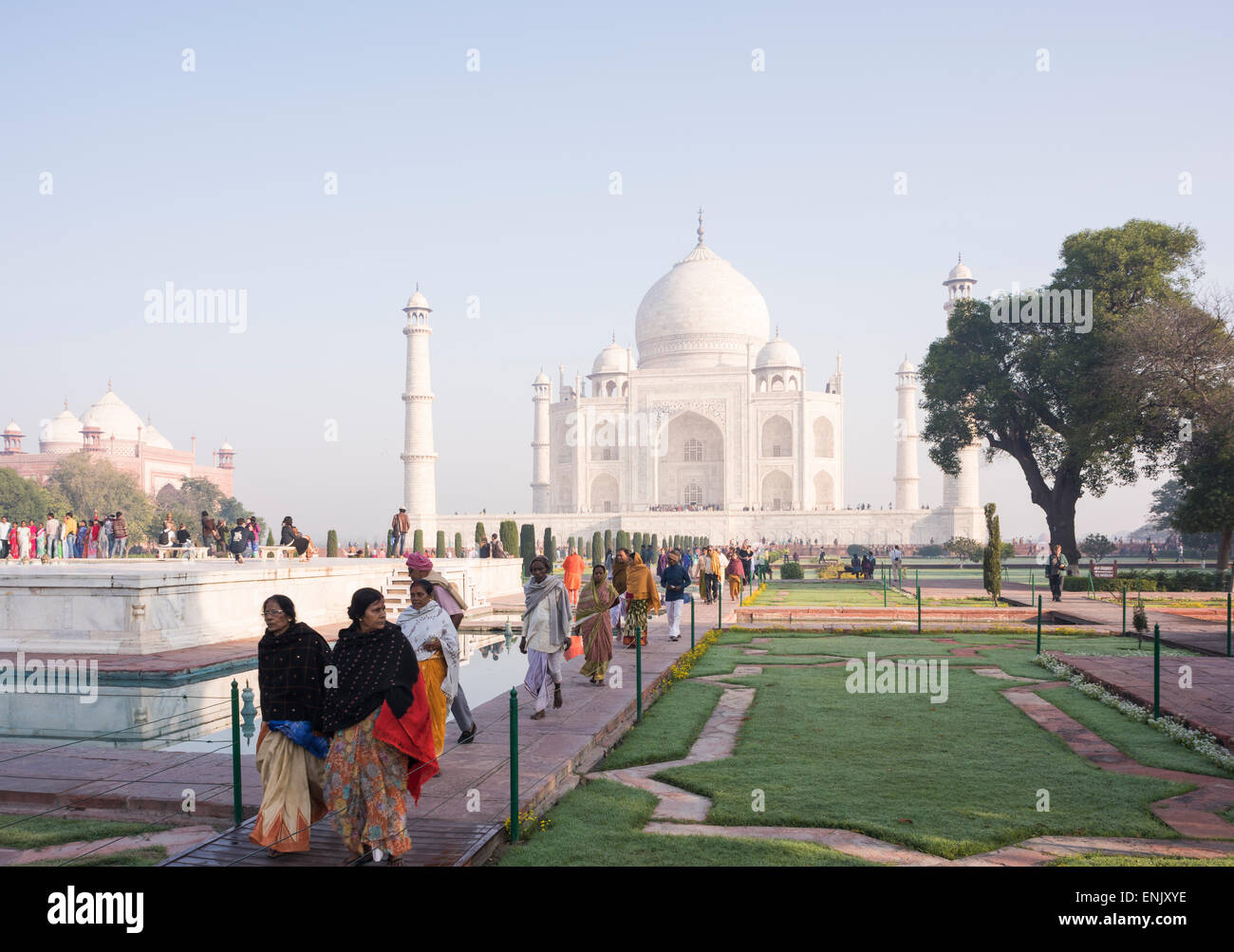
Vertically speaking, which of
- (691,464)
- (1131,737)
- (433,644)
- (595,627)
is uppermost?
(691,464)

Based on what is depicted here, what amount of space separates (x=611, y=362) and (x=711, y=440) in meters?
7.29

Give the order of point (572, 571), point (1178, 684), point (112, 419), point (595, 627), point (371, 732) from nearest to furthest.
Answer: point (371, 732), point (1178, 684), point (595, 627), point (572, 571), point (112, 419)

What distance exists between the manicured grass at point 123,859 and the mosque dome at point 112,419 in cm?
6724

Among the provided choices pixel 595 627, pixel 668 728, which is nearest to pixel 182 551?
pixel 595 627

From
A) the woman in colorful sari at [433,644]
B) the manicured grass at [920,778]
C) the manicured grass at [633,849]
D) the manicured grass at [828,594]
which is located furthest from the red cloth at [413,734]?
the manicured grass at [828,594]

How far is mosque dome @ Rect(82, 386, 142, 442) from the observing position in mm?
65562

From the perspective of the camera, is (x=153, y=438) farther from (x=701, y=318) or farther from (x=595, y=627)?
(x=595, y=627)

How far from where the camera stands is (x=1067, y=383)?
75.8 ft

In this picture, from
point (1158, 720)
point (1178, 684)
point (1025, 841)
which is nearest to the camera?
point (1025, 841)

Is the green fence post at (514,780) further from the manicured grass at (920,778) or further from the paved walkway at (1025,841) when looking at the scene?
the manicured grass at (920,778)

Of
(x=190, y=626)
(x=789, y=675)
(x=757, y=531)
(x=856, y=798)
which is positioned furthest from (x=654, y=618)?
(x=757, y=531)

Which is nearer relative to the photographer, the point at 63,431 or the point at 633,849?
the point at 633,849

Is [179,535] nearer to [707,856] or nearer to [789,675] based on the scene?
[789,675]

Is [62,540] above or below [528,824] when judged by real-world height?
above
